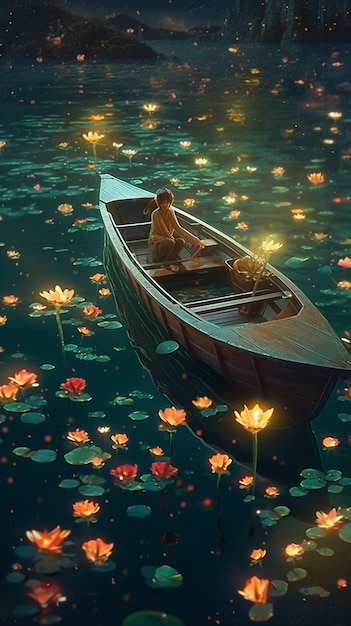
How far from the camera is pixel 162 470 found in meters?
4.68

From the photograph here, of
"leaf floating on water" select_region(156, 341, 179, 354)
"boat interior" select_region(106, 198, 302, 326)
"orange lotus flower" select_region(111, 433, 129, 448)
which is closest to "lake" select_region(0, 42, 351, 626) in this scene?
"orange lotus flower" select_region(111, 433, 129, 448)

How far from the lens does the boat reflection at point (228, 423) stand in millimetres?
5141

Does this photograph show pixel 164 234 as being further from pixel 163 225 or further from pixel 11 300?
pixel 11 300

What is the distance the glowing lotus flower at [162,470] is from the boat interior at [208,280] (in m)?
1.87

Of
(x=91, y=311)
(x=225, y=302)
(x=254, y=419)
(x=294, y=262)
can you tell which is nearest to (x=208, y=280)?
(x=225, y=302)

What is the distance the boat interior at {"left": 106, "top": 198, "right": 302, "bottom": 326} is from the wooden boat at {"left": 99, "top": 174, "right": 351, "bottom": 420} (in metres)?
0.01

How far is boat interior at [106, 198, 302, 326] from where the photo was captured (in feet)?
21.3

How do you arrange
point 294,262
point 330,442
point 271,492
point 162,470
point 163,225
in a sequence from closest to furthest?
point 162,470
point 271,492
point 330,442
point 163,225
point 294,262

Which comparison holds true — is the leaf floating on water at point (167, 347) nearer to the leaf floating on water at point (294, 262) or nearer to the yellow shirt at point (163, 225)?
the yellow shirt at point (163, 225)

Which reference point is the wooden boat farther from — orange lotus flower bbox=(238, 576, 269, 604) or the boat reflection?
orange lotus flower bbox=(238, 576, 269, 604)

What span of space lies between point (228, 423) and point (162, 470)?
1.22 m

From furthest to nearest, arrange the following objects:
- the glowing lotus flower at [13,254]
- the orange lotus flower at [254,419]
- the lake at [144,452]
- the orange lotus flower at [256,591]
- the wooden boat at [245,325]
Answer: the glowing lotus flower at [13,254] < the wooden boat at [245,325] < the orange lotus flower at [254,419] < the lake at [144,452] < the orange lotus flower at [256,591]

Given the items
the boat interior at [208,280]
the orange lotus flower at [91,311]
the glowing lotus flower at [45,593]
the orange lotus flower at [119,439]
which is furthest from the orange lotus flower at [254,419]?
the orange lotus flower at [91,311]

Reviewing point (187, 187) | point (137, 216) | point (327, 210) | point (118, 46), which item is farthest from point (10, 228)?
point (118, 46)
